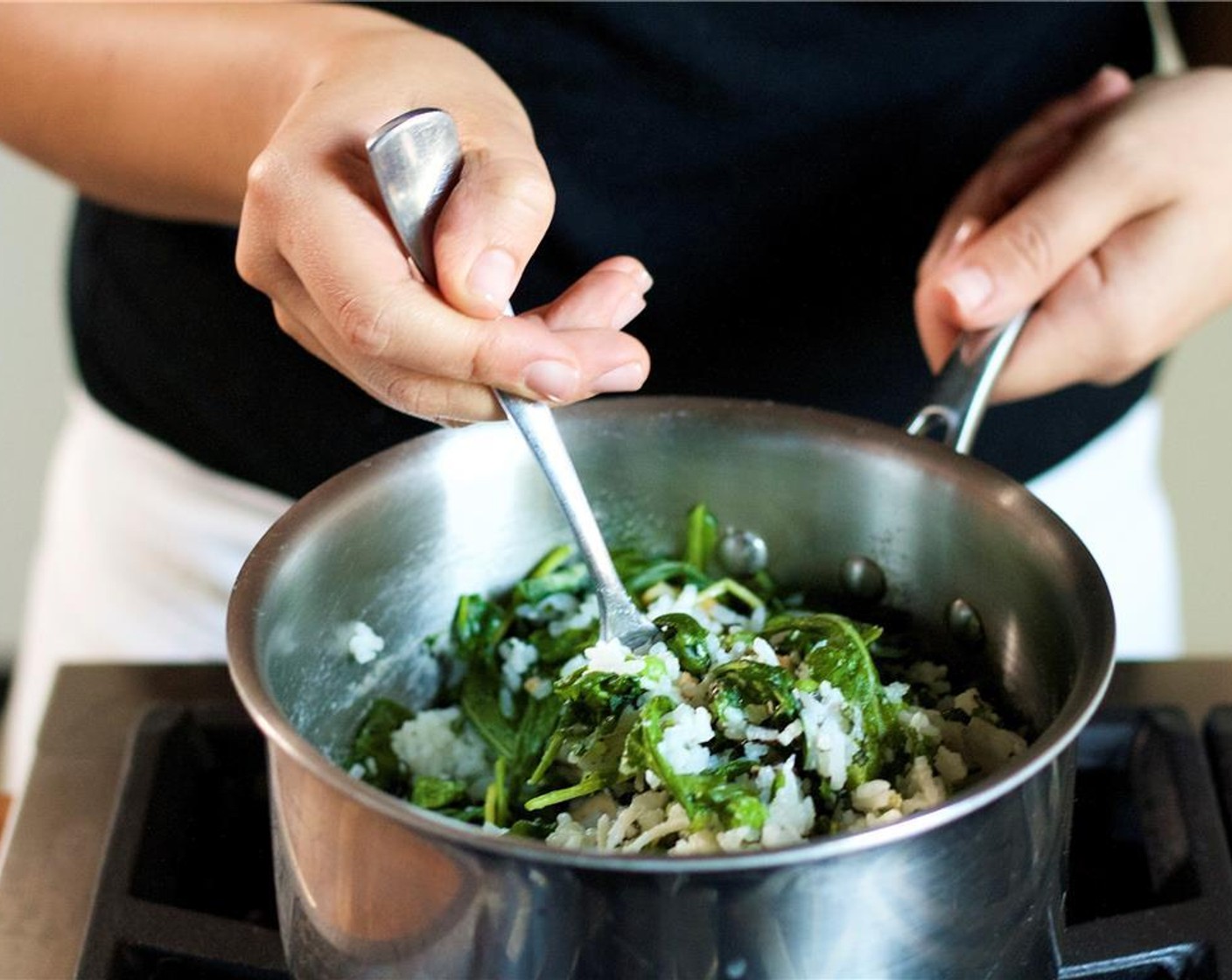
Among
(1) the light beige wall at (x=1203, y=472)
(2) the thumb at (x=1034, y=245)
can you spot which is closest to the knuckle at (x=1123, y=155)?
(2) the thumb at (x=1034, y=245)

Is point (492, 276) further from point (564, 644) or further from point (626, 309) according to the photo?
point (564, 644)

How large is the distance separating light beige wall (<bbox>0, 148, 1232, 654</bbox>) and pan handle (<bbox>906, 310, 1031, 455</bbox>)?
128cm

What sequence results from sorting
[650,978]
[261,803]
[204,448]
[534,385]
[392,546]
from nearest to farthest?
[650,978] < [534,385] < [392,546] < [261,803] < [204,448]

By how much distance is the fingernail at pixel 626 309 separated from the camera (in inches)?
29.0

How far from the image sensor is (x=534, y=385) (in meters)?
0.69

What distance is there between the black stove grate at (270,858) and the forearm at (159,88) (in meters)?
0.35

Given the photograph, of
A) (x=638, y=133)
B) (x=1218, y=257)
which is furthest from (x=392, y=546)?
(x=1218, y=257)

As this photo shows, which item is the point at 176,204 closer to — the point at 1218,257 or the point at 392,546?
the point at 392,546

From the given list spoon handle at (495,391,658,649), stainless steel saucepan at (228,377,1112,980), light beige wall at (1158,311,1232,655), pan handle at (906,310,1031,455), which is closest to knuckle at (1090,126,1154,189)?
pan handle at (906,310,1031,455)

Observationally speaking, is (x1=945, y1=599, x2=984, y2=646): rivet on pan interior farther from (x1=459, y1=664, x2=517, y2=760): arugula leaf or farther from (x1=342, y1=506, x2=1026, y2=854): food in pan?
(x1=459, y1=664, x2=517, y2=760): arugula leaf

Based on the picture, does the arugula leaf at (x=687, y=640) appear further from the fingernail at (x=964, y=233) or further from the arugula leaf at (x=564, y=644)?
the fingernail at (x=964, y=233)

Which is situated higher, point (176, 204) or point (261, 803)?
point (176, 204)

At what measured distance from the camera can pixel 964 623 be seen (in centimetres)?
81

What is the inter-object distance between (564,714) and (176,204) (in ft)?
1.67
